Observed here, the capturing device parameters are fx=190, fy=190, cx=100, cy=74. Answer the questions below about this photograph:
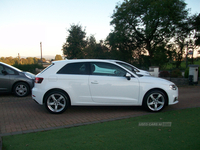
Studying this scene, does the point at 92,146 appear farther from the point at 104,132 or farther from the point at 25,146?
the point at 25,146

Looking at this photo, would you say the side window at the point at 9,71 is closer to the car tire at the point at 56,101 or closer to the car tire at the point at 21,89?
the car tire at the point at 21,89

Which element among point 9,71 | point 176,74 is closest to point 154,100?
point 9,71

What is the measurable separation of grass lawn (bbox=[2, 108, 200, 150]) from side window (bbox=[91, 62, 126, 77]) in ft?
4.95

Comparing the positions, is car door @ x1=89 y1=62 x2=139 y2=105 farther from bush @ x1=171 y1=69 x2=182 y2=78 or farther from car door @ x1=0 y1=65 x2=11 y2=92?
bush @ x1=171 y1=69 x2=182 y2=78

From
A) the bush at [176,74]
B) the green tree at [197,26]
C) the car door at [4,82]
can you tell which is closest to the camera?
the car door at [4,82]

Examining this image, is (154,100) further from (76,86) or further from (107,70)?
(76,86)

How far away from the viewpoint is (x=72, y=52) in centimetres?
3325

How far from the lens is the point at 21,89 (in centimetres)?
894

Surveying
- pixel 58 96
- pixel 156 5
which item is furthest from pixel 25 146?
pixel 156 5

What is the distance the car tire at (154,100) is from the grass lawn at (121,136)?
0.76 meters

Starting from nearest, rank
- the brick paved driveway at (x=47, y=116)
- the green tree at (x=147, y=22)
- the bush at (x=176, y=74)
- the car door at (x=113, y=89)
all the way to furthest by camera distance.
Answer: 1. the brick paved driveway at (x=47, y=116)
2. the car door at (x=113, y=89)
3. the bush at (x=176, y=74)
4. the green tree at (x=147, y=22)

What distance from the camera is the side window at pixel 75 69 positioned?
5.93 meters

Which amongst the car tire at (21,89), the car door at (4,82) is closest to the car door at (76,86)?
the car tire at (21,89)

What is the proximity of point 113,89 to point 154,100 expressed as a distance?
1313 mm
